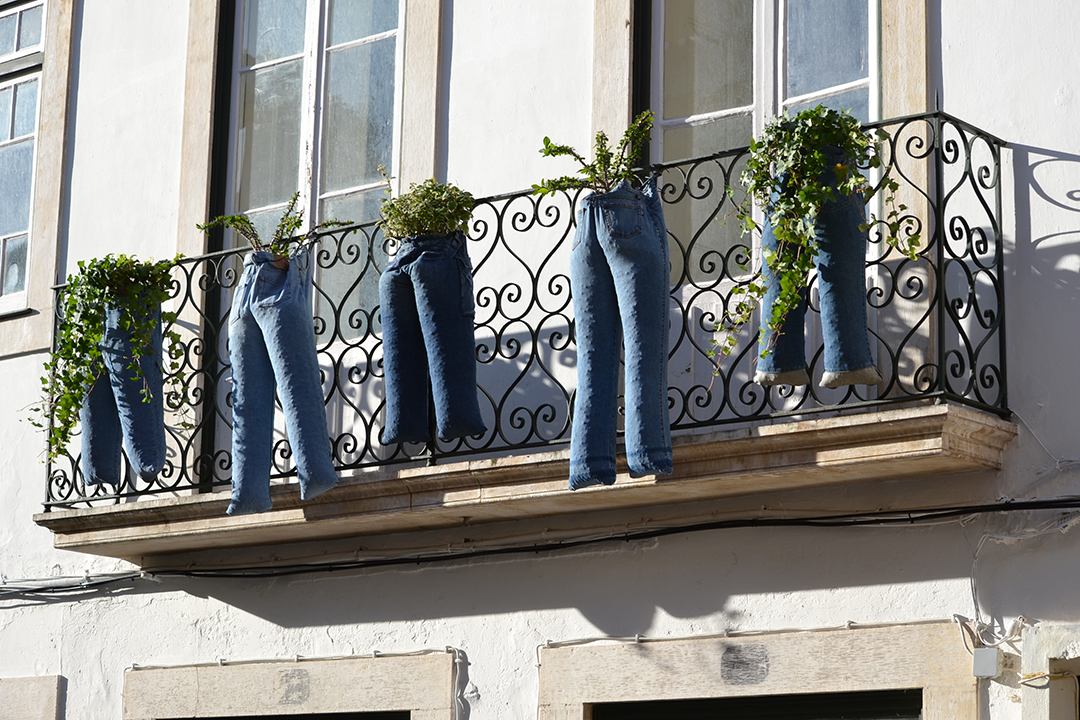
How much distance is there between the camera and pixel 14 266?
9312mm

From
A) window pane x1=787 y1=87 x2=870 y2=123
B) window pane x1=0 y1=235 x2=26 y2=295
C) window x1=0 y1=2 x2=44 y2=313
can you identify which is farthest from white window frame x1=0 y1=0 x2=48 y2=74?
window pane x1=787 y1=87 x2=870 y2=123

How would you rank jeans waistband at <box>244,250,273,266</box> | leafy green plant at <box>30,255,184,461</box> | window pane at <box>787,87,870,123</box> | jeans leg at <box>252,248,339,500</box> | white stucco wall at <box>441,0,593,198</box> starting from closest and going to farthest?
window pane at <box>787,87,870,123</box>
jeans leg at <box>252,248,339,500</box>
jeans waistband at <box>244,250,273,266</box>
white stucco wall at <box>441,0,593,198</box>
leafy green plant at <box>30,255,184,461</box>

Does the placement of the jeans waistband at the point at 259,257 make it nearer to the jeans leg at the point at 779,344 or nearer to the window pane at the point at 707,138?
the window pane at the point at 707,138

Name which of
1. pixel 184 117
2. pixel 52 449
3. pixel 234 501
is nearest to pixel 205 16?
pixel 184 117

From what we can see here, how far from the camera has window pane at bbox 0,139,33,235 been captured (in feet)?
30.8

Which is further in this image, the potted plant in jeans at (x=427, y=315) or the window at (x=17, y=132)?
the window at (x=17, y=132)

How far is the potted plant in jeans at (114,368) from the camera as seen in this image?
24.7 ft

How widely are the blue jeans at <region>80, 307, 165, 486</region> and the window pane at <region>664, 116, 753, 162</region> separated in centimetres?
250

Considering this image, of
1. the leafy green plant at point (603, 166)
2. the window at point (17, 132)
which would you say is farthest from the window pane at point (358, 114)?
the window at point (17, 132)

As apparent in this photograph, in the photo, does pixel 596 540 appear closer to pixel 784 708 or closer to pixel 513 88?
pixel 784 708

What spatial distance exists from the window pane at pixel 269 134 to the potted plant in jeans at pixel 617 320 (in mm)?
2306

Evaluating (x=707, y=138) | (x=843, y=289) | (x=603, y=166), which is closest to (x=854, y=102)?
(x=707, y=138)

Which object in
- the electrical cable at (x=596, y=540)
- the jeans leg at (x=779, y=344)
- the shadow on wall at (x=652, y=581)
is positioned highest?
the jeans leg at (x=779, y=344)

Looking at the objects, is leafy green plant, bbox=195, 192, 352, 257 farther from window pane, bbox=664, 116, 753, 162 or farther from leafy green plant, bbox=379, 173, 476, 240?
window pane, bbox=664, 116, 753, 162
